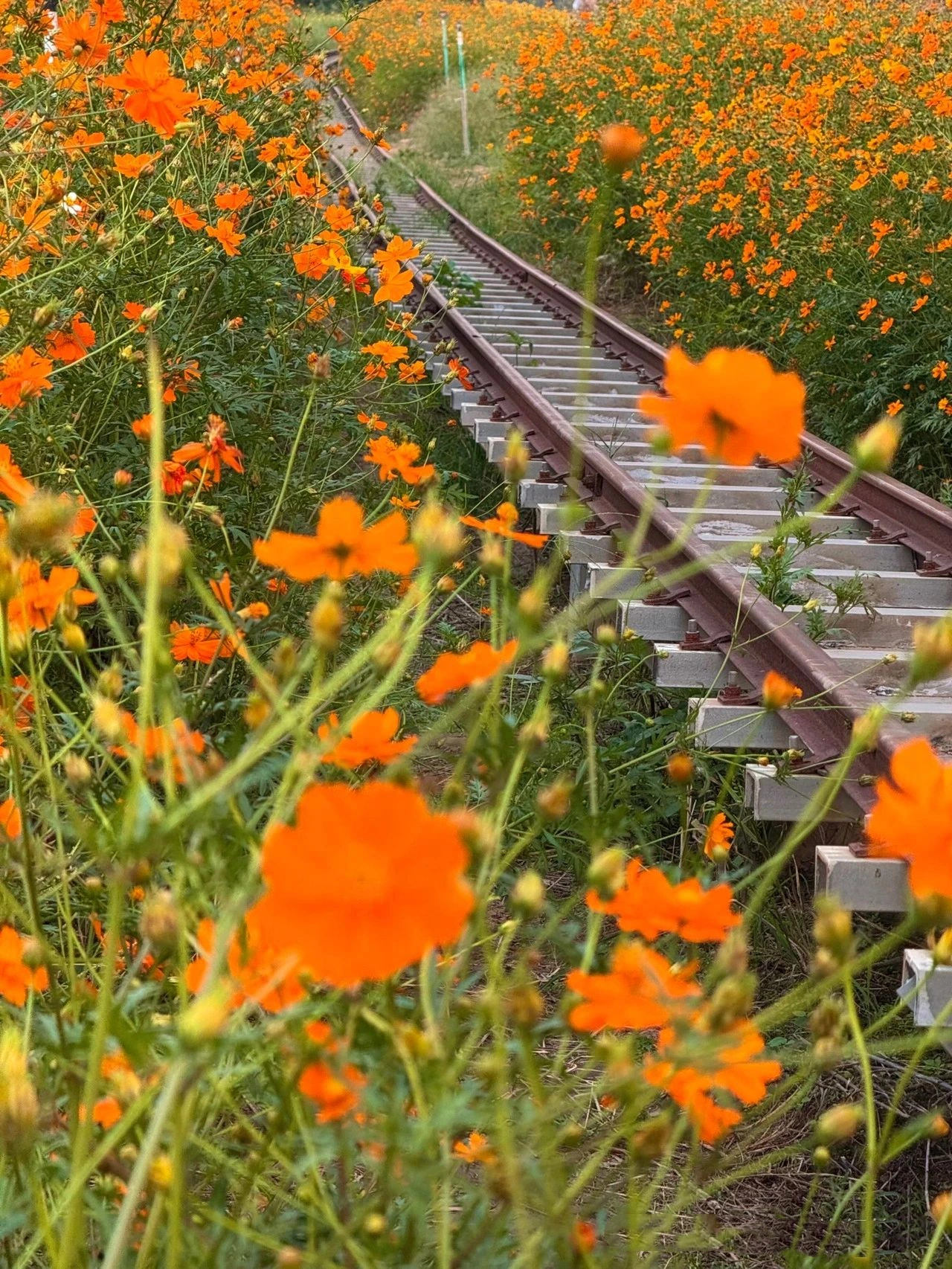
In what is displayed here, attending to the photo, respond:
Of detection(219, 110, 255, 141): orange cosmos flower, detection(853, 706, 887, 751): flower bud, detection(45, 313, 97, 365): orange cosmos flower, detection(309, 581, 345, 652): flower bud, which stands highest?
detection(219, 110, 255, 141): orange cosmos flower

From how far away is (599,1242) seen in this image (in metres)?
1.01

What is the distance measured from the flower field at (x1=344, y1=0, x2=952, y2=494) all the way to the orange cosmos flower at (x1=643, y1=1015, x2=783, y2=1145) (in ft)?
14.0

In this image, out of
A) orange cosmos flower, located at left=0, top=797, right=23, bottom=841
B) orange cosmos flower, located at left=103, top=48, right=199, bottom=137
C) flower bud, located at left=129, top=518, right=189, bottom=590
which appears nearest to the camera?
flower bud, located at left=129, top=518, right=189, bottom=590

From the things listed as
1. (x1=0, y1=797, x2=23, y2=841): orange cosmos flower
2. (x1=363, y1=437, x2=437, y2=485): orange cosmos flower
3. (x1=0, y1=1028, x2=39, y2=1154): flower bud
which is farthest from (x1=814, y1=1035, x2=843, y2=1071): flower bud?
(x1=363, y1=437, x2=437, y2=485): orange cosmos flower

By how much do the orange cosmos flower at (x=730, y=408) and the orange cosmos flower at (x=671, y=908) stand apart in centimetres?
34

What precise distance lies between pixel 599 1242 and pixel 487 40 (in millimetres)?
23183

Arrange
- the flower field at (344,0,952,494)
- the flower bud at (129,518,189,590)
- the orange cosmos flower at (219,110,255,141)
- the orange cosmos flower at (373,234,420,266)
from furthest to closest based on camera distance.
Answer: the flower field at (344,0,952,494) → the orange cosmos flower at (219,110,255,141) → the orange cosmos flower at (373,234,420,266) → the flower bud at (129,518,189,590)

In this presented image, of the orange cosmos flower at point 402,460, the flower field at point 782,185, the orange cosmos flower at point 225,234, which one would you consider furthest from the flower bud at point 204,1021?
the flower field at point 782,185

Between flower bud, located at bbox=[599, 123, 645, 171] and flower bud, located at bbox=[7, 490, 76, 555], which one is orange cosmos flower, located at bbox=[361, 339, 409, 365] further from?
flower bud, located at bbox=[7, 490, 76, 555]

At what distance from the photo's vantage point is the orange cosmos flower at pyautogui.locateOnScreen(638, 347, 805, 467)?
2.74 ft

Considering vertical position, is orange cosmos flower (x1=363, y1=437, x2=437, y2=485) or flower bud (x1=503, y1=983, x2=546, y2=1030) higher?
orange cosmos flower (x1=363, y1=437, x2=437, y2=485)

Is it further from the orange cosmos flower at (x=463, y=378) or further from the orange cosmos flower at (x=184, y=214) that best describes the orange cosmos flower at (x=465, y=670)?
the orange cosmos flower at (x=463, y=378)

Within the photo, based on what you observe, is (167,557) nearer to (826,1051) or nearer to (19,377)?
(826,1051)

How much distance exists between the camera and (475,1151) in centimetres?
93
